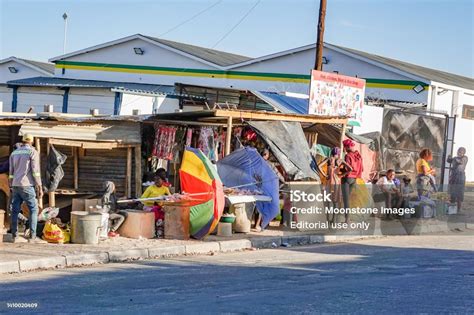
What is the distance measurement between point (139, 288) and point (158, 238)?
5304 millimetres

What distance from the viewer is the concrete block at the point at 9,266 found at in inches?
459

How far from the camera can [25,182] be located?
14.0 metres

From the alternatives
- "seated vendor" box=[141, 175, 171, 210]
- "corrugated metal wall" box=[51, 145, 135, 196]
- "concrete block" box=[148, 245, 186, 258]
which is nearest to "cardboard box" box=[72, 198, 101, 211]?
"seated vendor" box=[141, 175, 171, 210]

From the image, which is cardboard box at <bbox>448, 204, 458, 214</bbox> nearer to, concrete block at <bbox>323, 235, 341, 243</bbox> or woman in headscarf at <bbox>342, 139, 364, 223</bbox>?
woman in headscarf at <bbox>342, 139, 364, 223</bbox>

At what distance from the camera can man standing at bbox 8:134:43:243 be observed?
550 inches

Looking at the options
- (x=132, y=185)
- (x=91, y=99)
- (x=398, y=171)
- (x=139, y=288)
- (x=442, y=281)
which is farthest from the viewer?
(x=91, y=99)

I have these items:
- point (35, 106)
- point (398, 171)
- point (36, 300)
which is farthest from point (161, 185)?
point (35, 106)

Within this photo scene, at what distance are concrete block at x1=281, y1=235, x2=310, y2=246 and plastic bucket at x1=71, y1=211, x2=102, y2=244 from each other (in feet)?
12.7

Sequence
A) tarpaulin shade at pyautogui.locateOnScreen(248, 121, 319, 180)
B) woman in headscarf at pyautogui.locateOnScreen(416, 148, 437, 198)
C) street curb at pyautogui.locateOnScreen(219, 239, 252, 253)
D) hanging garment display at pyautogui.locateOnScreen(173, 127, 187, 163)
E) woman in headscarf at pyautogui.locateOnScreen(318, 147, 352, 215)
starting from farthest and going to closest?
1. woman in headscarf at pyautogui.locateOnScreen(416, 148, 437, 198)
2. hanging garment display at pyautogui.locateOnScreen(173, 127, 187, 163)
3. woman in headscarf at pyautogui.locateOnScreen(318, 147, 352, 215)
4. tarpaulin shade at pyautogui.locateOnScreen(248, 121, 319, 180)
5. street curb at pyautogui.locateOnScreen(219, 239, 252, 253)

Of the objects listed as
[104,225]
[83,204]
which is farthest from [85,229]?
[83,204]

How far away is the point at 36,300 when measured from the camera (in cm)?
916

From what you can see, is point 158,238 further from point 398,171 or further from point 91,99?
point 91,99

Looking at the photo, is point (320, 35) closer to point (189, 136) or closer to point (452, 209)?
point (452, 209)

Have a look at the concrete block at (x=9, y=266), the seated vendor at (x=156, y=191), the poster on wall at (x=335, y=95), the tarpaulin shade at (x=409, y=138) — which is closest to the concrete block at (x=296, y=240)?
the seated vendor at (x=156, y=191)
